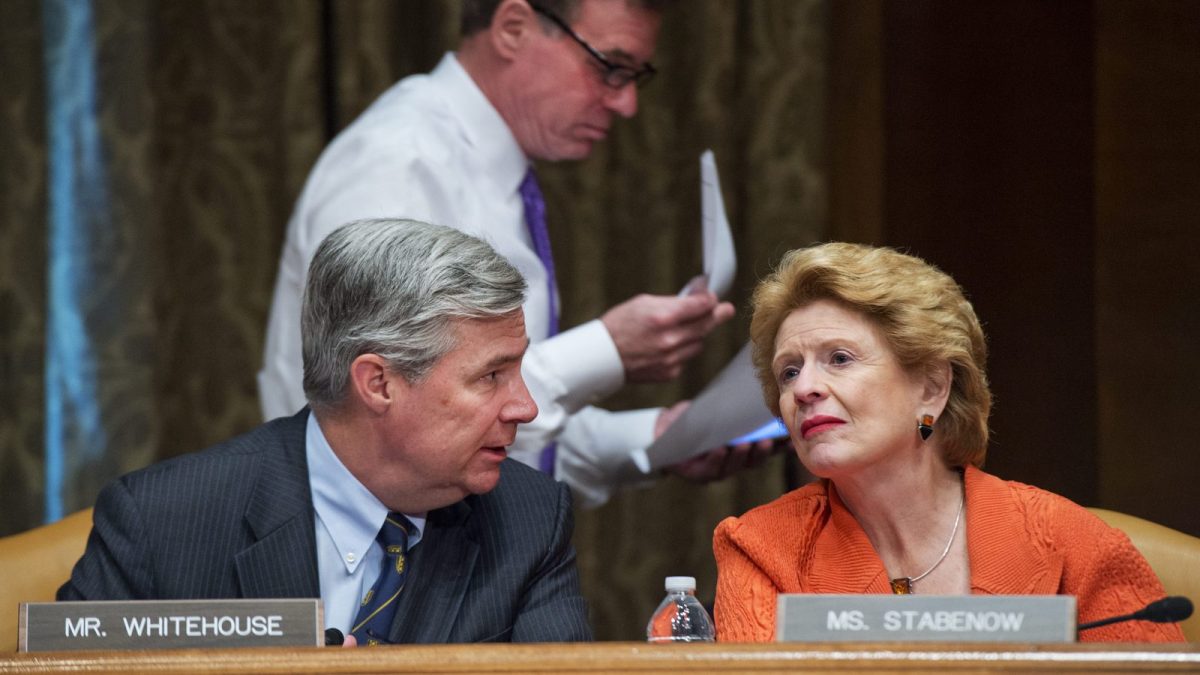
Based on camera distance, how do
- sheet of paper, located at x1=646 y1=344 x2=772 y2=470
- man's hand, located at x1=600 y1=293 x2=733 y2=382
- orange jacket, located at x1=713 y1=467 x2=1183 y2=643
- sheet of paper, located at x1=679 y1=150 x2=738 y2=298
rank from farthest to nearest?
man's hand, located at x1=600 y1=293 x2=733 y2=382, sheet of paper, located at x1=679 y1=150 x2=738 y2=298, sheet of paper, located at x1=646 y1=344 x2=772 y2=470, orange jacket, located at x1=713 y1=467 x2=1183 y2=643

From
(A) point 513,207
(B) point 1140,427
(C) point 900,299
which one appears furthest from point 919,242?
(C) point 900,299

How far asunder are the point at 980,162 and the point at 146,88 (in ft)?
7.29

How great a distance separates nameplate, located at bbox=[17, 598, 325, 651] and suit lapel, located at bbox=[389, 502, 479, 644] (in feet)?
1.66

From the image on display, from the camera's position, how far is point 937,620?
1.50m

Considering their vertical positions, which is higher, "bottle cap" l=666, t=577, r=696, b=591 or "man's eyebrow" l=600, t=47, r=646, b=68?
"man's eyebrow" l=600, t=47, r=646, b=68

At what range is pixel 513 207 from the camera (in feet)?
10.7

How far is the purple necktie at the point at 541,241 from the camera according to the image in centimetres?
319

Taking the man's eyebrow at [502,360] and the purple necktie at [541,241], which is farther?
the purple necktie at [541,241]

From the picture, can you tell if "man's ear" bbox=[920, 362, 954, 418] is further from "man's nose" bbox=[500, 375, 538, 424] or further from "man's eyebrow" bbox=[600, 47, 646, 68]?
"man's eyebrow" bbox=[600, 47, 646, 68]

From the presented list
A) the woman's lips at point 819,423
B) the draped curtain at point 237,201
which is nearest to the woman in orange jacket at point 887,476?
the woman's lips at point 819,423

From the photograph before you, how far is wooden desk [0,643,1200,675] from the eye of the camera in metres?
1.36

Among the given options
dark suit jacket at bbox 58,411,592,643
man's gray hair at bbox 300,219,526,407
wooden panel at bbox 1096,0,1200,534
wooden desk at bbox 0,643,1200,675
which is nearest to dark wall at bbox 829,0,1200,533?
wooden panel at bbox 1096,0,1200,534

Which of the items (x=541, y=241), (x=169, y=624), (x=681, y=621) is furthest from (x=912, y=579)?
(x=541, y=241)

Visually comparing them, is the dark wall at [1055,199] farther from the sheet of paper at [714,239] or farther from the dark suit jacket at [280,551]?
the dark suit jacket at [280,551]
